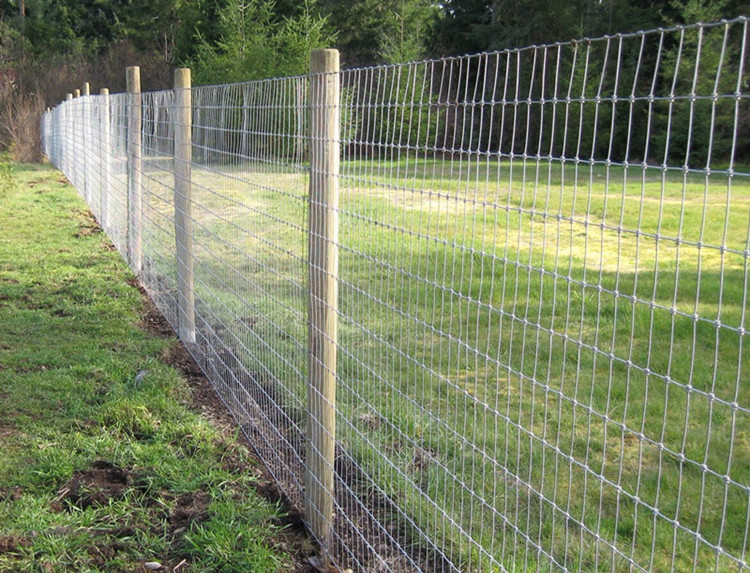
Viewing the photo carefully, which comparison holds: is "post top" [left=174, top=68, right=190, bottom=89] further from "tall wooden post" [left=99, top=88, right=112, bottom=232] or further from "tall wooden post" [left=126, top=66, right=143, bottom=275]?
"tall wooden post" [left=99, top=88, right=112, bottom=232]

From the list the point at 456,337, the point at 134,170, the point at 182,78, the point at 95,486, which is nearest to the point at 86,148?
the point at 134,170

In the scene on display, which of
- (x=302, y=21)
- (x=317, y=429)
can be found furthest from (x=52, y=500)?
(x=302, y=21)

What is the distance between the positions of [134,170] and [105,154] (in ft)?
7.76

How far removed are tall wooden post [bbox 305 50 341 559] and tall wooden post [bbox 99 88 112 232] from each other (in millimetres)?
7195

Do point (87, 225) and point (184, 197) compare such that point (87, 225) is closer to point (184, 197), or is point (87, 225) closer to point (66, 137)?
point (184, 197)

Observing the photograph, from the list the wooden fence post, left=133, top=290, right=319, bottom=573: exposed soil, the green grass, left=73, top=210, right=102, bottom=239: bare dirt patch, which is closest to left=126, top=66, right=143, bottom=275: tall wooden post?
the green grass

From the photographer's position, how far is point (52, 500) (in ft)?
12.2

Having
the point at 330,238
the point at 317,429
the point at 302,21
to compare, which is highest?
the point at 302,21

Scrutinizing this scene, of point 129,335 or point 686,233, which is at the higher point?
point 686,233

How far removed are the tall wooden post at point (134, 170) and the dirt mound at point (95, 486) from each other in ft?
14.3

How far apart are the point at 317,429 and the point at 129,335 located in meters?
3.30

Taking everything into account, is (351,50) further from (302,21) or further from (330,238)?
(330,238)

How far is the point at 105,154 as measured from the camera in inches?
405

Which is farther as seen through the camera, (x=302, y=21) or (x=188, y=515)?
(x=302, y=21)
